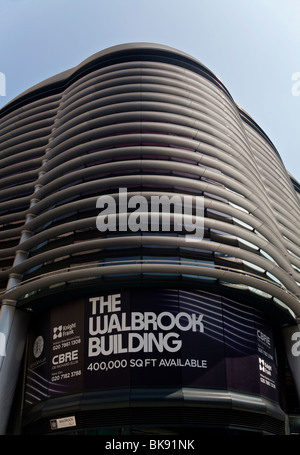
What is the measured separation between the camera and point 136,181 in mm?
29922

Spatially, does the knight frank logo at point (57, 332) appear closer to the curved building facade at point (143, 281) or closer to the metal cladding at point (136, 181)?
the curved building facade at point (143, 281)

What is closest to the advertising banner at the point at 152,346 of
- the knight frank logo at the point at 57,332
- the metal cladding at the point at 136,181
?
the knight frank logo at the point at 57,332

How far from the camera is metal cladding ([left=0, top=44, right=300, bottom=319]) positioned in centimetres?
2775

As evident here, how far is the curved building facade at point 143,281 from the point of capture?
24344mm

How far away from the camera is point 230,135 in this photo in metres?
37.8

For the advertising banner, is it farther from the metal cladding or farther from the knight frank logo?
the metal cladding

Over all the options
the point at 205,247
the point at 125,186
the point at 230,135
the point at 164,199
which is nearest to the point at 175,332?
the point at 205,247

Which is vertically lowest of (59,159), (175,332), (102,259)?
(175,332)

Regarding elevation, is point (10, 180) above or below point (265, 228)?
above

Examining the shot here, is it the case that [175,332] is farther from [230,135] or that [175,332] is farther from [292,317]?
[230,135]

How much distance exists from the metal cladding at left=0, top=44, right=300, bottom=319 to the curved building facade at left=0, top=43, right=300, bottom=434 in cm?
11

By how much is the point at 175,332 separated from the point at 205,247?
4973 millimetres

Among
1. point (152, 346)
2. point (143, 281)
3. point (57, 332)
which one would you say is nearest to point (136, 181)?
point (143, 281)
